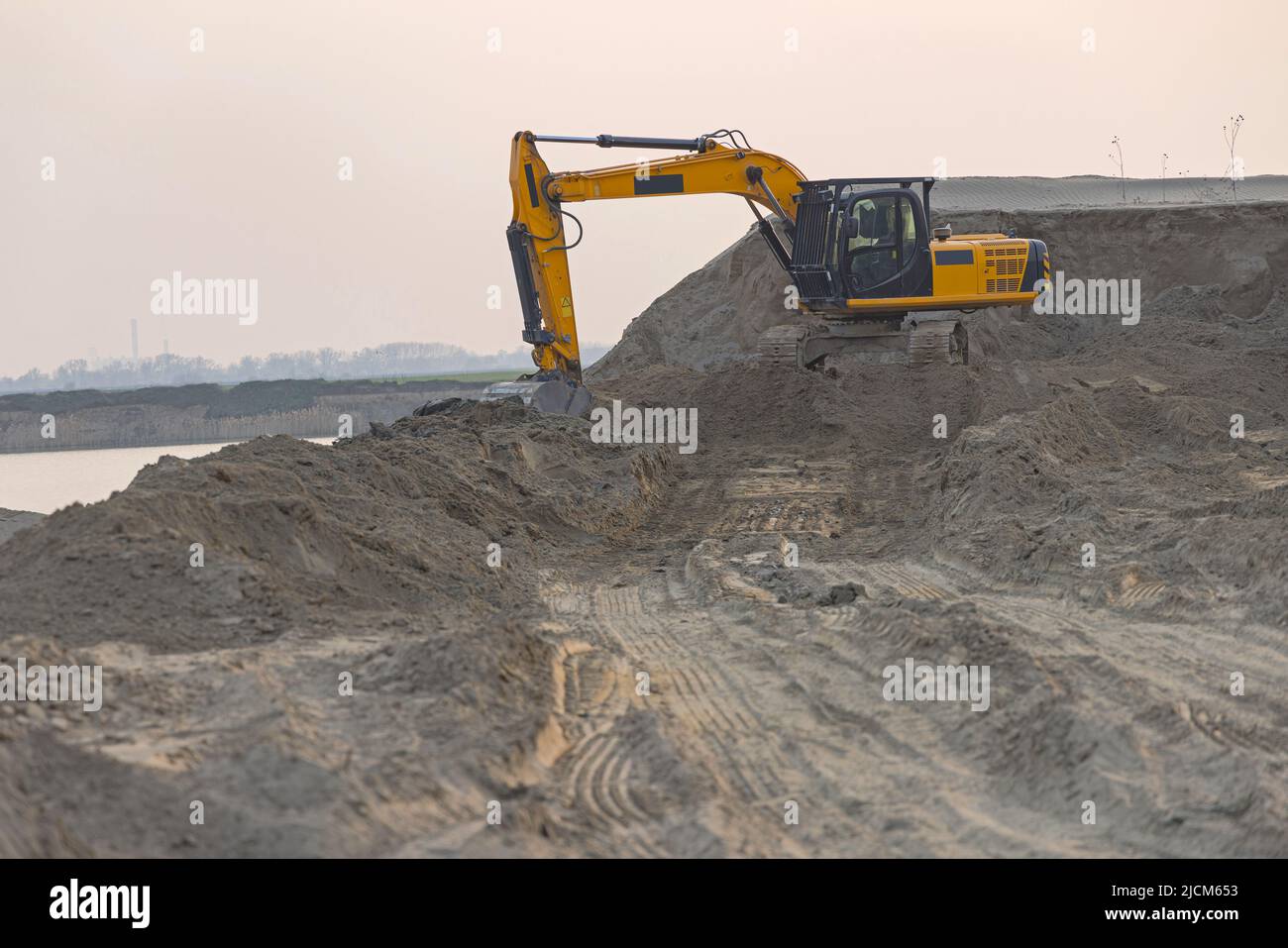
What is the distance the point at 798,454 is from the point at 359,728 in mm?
10851

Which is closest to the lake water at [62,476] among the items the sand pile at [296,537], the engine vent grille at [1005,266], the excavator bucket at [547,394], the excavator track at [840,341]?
the sand pile at [296,537]

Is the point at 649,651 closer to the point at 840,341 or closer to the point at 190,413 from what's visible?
the point at 840,341

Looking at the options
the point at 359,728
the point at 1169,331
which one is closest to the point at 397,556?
the point at 359,728

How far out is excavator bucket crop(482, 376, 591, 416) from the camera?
15672 millimetres

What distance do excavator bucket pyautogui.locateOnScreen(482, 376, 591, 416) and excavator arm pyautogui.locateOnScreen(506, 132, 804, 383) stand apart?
0.50 ft

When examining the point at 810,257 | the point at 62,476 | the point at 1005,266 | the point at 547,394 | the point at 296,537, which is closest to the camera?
the point at 296,537

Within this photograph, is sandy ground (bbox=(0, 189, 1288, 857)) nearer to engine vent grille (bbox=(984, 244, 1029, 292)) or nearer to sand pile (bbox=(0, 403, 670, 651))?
sand pile (bbox=(0, 403, 670, 651))

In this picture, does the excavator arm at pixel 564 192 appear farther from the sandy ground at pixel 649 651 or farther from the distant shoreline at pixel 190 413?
the distant shoreline at pixel 190 413

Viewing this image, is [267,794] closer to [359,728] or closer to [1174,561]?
[359,728]

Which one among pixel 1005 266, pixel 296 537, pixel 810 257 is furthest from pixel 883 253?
pixel 296 537

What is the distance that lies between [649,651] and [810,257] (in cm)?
1101

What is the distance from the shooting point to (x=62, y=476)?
20141mm

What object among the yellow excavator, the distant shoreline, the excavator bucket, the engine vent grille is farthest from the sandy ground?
the distant shoreline

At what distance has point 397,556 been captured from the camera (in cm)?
845
